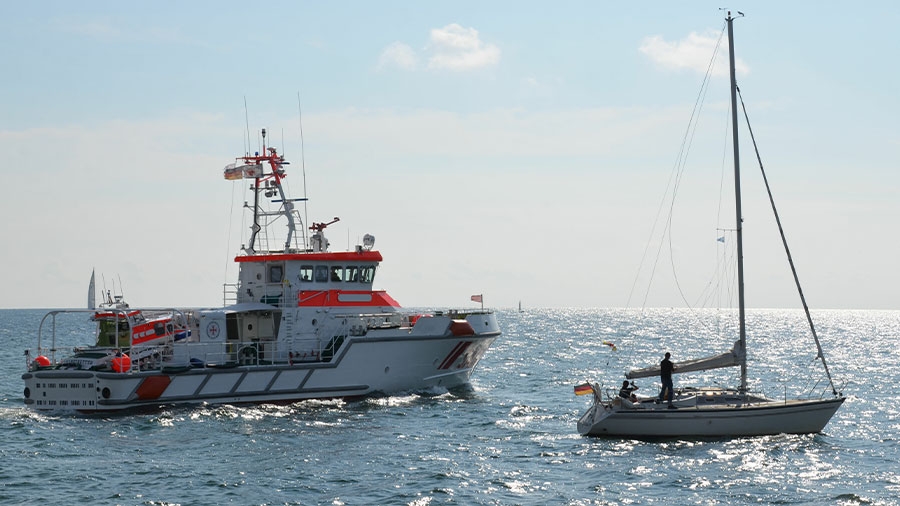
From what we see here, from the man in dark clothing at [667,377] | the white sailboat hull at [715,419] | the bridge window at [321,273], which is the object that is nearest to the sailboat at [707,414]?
the white sailboat hull at [715,419]

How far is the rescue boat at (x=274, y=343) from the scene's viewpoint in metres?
30.0

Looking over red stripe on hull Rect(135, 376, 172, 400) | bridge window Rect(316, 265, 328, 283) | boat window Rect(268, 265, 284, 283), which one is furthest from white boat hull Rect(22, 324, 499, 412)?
boat window Rect(268, 265, 284, 283)

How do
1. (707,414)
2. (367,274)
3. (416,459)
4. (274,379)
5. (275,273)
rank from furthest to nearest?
(367,274) → (275,273) → (274,379) → (707,414) → (416,459)

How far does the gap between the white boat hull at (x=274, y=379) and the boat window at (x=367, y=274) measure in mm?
3416

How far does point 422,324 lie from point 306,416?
5.55 m

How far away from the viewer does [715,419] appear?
25297 mm

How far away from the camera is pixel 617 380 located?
44.8 meters

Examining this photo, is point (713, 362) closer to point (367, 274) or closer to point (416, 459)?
point (416, 459)

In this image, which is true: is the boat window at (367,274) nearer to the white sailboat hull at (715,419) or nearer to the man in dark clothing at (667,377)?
the white sailboat hull at (715,419)

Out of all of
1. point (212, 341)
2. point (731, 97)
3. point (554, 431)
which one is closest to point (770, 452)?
point (554, 431)

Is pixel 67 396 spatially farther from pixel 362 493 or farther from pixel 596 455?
pixel 596 455

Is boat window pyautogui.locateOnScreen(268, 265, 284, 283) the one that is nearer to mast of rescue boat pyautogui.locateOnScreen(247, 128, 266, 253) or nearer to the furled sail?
mast of rescue boat pyautogui.locateOnScreen(247, 128, 266, 253)

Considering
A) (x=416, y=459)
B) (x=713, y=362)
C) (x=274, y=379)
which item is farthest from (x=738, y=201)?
(x=274, y=379)

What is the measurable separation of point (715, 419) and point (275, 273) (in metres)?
16.1
